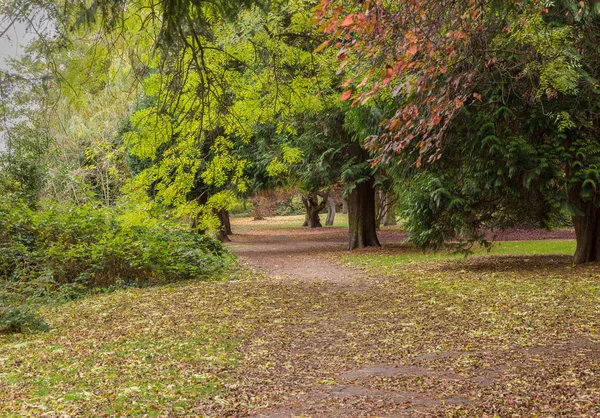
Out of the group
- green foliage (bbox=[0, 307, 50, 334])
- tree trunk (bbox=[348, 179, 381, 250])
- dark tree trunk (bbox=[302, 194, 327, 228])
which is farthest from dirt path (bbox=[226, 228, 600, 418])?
dark tree trunk (bbox=[302, 194, 327, 228])

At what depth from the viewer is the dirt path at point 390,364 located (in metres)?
4.94

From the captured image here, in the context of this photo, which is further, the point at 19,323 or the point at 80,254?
the point at 80,254

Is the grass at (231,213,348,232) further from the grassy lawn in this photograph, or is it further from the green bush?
the grassy lawn

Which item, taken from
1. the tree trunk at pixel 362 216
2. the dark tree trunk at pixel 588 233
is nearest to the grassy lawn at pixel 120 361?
the dark tree trunk at pixel 588 233

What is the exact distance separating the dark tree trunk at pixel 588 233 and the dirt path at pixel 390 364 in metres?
5.09

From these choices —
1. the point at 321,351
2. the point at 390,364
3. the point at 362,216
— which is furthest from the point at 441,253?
the point at 390,364

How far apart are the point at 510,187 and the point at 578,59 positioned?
2.96m

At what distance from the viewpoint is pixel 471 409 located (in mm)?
A: 4750

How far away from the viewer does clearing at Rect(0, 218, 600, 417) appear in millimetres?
4984

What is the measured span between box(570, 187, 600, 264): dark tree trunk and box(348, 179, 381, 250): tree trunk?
836 cm

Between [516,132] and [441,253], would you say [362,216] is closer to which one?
[441,253]

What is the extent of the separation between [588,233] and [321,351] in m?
Answer: 8.99

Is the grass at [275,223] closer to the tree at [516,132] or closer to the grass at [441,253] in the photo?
the grass at [441,253]

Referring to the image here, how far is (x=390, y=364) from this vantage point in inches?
248
